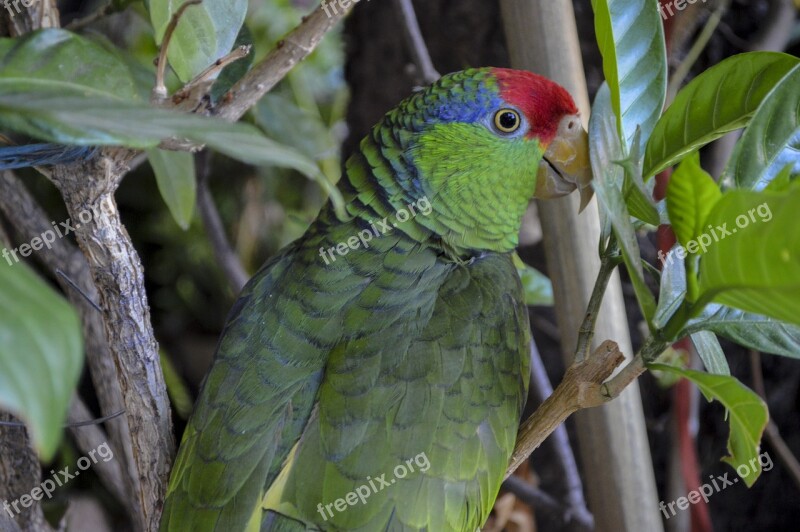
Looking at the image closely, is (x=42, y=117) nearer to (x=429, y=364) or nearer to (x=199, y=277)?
(x=429, y=364)

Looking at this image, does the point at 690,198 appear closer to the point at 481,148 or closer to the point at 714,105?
the point at 714,105

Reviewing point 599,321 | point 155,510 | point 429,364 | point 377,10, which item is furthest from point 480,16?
point 155,510

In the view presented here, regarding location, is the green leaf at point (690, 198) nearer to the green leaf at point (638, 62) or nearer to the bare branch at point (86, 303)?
the green leaf at point (638, 62)

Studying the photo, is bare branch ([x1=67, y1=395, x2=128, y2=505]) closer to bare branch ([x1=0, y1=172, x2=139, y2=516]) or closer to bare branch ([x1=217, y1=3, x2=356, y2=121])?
bare branch ([x1=0, y1=172, x2=139, y2=516])

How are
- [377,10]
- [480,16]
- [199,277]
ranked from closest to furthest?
[480,16] → [377,10] → [199,277]

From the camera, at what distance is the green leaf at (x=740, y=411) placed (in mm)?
441

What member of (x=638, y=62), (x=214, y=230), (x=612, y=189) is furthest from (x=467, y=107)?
(x=214, y=230)

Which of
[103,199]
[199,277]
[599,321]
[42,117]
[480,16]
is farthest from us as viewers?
[199,277]

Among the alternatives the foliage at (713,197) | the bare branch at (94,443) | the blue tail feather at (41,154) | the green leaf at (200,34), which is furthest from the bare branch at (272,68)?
the bare branch at (94,443)

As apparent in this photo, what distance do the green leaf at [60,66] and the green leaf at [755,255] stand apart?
1.27ft

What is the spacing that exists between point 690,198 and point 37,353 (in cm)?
38

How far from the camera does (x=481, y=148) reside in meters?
0.78

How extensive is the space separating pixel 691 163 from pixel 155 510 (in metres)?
0.55

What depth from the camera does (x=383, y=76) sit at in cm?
129
